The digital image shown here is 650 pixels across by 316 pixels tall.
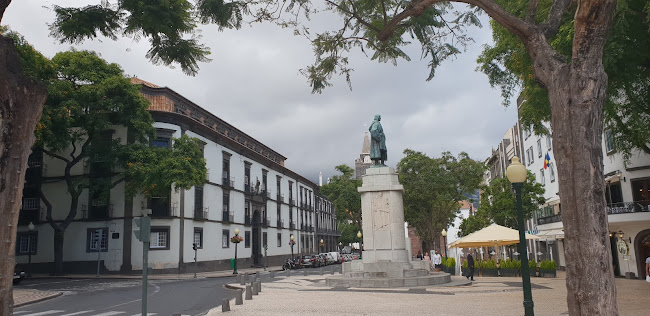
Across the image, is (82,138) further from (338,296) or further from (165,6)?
(165,6)

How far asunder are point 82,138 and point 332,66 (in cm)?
2723

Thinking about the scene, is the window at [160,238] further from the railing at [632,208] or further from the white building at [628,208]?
the railing at [632,208]

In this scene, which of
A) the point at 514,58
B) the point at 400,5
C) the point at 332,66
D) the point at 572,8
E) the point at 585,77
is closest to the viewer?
the point at 585,77

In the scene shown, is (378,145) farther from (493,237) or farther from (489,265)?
(489,265)

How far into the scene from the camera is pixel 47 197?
3578 cm

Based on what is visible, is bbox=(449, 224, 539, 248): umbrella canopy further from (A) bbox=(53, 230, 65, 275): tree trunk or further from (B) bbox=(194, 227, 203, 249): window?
(A) bbox=(53, 230, 65, 275): tree trunk

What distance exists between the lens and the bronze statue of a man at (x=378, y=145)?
2128 cm

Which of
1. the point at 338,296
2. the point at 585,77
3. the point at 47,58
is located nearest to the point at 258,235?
the point at 47,58

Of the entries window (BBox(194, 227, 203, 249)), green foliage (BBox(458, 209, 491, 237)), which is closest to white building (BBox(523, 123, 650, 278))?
green foliage (BBox(458, 209, 491, 237))

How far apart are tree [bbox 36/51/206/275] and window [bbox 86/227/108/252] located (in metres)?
1.55

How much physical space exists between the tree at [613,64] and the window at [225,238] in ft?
103

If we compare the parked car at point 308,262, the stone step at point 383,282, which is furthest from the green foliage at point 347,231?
the stone step at point 383,282

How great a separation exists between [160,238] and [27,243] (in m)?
10.3

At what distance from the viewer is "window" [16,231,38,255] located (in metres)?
35.5
